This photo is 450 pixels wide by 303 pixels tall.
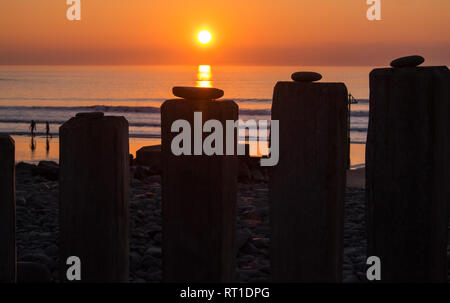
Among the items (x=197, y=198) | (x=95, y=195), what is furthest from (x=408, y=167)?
(x=95, y=195)

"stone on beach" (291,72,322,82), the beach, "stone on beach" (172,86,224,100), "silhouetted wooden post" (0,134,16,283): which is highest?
"stone on beach" (291,72,322,82)

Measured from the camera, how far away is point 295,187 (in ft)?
6.69

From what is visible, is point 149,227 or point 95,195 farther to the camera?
point 149,227

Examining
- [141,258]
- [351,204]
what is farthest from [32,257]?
[351,204]

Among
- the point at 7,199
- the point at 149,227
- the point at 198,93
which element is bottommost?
the point at 149,227

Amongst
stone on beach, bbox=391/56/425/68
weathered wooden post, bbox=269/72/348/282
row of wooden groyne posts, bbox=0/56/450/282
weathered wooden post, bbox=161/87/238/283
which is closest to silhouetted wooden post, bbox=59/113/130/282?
row of wooden groyne posts, bbox=0/56/450/282

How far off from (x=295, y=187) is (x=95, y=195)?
0.69 metres

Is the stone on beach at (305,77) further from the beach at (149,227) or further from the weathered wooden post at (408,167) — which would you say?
the beach at (149,227)

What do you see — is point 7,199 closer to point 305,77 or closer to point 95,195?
point 95,195

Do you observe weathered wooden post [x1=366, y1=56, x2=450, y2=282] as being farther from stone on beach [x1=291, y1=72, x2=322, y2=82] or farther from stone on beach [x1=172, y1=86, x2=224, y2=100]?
stone on beach [x1=172, y1=86, x2=224, y2=100]

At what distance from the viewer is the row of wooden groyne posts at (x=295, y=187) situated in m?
2.02

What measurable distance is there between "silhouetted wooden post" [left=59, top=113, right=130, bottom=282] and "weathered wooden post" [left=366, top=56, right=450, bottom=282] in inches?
34.0

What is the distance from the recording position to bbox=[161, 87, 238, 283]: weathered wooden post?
79.2 inches

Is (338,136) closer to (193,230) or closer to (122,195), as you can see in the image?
(193,230)
